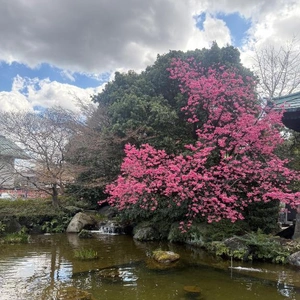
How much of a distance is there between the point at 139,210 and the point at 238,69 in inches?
325

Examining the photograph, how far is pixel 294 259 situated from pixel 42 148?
13.1m

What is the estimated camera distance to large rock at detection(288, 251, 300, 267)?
861 cm

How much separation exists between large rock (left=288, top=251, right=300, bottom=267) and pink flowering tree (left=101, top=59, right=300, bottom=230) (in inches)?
59.9

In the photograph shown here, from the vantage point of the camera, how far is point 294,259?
8.70 metres

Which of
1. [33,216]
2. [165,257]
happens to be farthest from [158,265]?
[33,216]

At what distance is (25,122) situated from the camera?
1670 cm

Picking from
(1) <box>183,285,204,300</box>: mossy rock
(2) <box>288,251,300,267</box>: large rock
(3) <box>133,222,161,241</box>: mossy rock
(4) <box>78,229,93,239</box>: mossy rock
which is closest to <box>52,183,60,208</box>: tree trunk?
(4) <box>78,229,93,239</box>: mossy rock

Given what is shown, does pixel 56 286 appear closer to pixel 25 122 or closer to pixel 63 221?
pixel 63 221

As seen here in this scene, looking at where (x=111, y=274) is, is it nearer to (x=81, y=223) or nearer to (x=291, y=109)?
(x=291, y=109)

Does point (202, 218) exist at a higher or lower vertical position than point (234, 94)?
lower

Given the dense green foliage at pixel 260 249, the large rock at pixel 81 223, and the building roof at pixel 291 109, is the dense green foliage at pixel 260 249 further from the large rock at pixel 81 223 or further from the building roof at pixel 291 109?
the large rock at pixel 81 223

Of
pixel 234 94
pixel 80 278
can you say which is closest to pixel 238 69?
pixel 234 94

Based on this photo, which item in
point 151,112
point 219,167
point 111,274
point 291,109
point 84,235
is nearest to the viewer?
point 291,109

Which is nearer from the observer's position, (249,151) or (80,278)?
(80,278)
